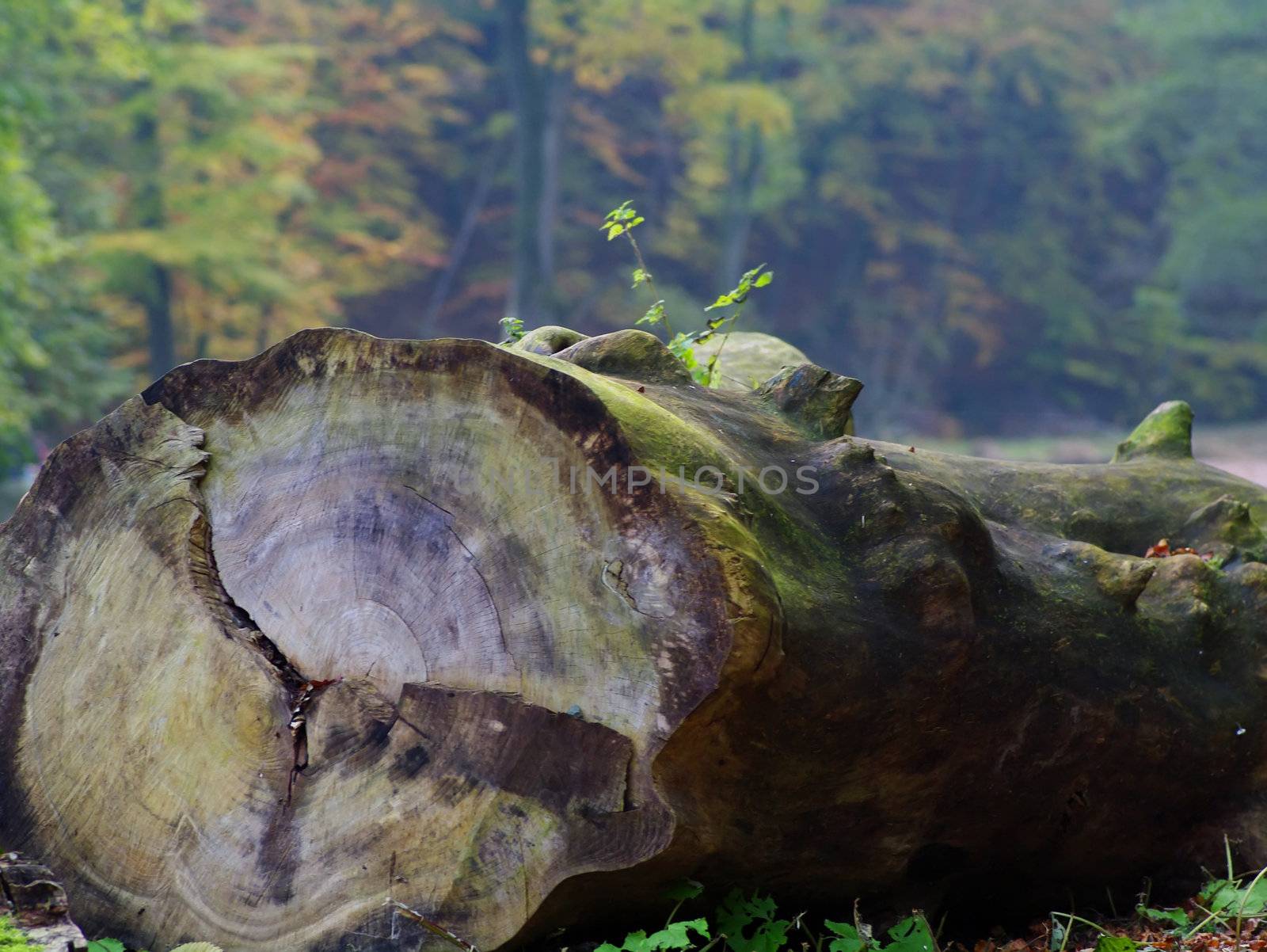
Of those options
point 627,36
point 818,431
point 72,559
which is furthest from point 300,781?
point 627,36

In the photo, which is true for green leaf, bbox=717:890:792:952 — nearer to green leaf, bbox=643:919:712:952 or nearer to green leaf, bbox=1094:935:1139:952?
green leaf, bbox=643:919:712:952

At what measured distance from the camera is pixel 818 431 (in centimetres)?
260

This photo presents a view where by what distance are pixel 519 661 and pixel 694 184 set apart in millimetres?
24032

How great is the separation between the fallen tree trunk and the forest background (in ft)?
37.4

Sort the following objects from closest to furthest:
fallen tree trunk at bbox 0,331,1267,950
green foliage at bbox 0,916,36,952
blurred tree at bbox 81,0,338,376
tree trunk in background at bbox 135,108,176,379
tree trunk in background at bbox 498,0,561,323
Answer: green foliage at bbox 0,916,36,952
fallen tree trunk at bbox 0,331,1267,950
blurred tree at bbox 81,0,338,376
tree trunk in background at bbox 135,108,176,379
tree trunk in background at bbox 498,0,561,323

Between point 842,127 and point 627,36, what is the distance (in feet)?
27.4

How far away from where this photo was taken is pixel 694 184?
25094 millimetres

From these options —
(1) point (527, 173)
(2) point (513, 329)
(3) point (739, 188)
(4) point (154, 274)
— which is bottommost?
(4) point (154, 274)

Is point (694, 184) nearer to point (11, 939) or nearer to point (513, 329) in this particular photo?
point (513, 329)

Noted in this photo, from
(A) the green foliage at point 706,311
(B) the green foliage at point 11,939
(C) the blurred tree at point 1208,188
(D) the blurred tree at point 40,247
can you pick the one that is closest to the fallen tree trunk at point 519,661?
(B) the green foliage at point 11,939

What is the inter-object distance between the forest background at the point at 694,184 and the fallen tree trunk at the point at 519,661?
37.4 feet

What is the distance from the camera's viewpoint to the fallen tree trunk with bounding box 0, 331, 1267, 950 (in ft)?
6.70

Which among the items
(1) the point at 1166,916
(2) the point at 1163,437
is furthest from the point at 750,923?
(2) the point at 1163,437

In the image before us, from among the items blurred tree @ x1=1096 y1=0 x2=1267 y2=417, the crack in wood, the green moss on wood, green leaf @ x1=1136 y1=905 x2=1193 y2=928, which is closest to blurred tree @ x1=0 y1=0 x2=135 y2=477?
the crack in wood
